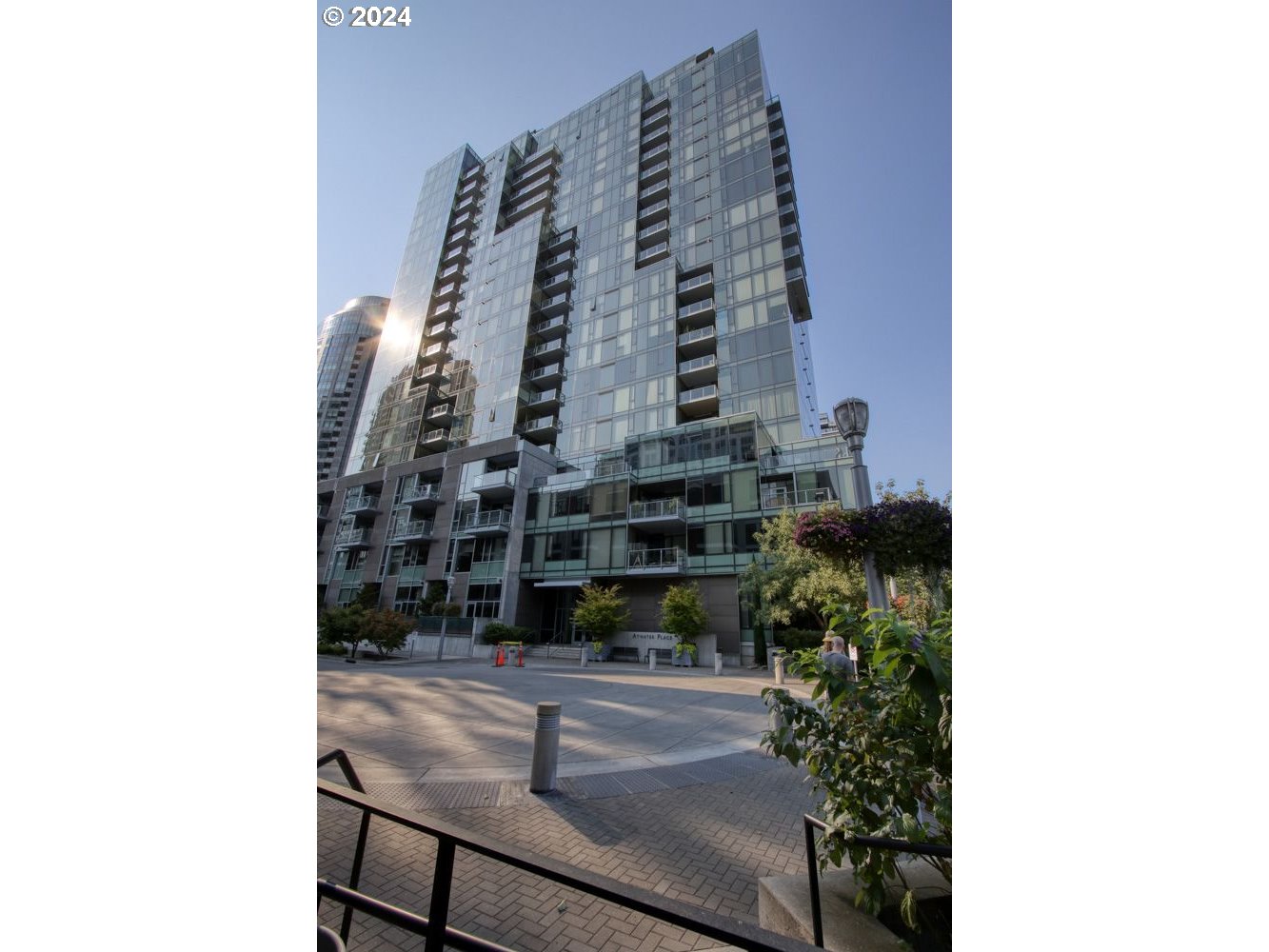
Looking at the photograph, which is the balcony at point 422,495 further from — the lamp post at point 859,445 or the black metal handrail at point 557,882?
the black metal handrail at point 557,882

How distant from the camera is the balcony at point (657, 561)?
24938mm

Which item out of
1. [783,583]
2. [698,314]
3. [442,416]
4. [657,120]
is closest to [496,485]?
[442,416]

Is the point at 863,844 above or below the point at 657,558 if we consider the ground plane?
below

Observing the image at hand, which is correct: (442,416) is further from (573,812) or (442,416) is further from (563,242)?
(573,812)

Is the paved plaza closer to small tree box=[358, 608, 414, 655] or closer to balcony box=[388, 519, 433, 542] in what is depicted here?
small tree box=[358, 608, 414, 655]

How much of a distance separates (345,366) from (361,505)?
148ft

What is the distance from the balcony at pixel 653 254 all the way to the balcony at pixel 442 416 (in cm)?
1821

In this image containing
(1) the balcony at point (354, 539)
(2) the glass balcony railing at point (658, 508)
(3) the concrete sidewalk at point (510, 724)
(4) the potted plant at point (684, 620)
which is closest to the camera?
(3) the concrete sidewalk at point (510, 724)

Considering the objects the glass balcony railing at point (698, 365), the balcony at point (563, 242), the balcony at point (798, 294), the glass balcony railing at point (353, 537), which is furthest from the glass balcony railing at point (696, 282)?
the glass balcony railing at point (353, 537)

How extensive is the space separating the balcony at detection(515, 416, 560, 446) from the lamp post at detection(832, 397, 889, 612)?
30505mm

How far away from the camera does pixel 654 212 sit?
38062 millimetres
